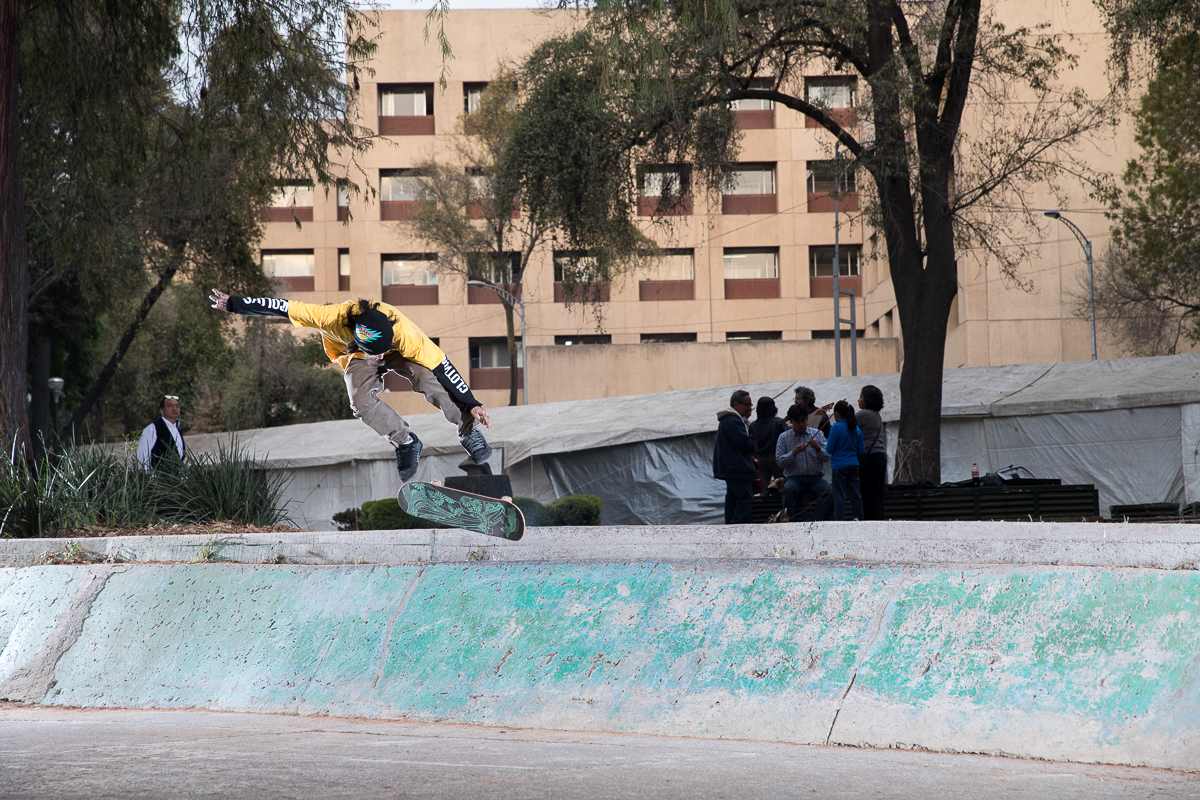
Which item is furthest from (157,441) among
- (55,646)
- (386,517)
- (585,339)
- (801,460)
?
(585,339)

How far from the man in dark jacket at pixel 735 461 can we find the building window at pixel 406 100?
40844mm

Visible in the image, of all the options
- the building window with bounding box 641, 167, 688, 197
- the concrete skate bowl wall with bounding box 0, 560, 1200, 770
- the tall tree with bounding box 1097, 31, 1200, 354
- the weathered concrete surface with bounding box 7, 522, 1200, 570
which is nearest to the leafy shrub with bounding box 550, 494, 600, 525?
the building window with bounding box 641, 167, 688, 197

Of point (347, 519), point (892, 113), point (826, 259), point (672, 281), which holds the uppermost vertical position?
point (826, 259)

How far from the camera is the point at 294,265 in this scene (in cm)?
4969

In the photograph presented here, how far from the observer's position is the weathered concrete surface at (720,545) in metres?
5.23

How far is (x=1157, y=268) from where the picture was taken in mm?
27328

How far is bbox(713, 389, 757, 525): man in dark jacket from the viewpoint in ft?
32.6

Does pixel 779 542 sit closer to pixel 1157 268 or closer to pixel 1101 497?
pixel 1101 497

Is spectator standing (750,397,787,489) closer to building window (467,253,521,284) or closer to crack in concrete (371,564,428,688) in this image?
crack in concrete (371,564,428,688)

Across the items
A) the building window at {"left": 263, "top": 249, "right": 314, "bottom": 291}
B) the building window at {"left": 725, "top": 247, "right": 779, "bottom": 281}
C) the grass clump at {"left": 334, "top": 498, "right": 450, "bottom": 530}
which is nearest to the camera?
the grass clump at {"left": 334, "top": 498, "right": 450, "bottom": 530}

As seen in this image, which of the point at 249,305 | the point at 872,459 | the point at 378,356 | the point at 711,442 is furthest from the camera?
the point at 711,442

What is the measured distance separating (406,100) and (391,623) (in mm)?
45135

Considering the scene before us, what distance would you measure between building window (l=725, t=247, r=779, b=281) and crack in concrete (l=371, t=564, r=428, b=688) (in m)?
42.5

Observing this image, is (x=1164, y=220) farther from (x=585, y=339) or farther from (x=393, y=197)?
(x=393, y=197)
